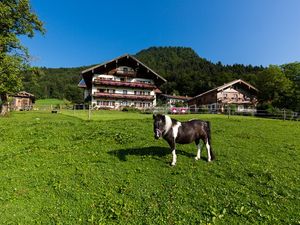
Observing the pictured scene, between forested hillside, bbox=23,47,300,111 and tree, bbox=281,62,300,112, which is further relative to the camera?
tree, bbox=281,62,300,112

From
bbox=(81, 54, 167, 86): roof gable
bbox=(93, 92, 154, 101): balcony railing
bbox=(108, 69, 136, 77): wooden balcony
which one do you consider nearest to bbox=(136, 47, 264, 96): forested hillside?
bbox=(81, 54, 167, 86): roof gable

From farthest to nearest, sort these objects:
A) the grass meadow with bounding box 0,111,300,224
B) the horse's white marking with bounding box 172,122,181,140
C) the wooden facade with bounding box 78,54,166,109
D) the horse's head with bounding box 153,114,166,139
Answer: the wooden facade with bounding box 78,54,166,109, the horse's white marking with bounding box 172,122,181,140, the horse's head with bounding box 153,114,166,139, the grass meadow with bounding box 0,111,300,224

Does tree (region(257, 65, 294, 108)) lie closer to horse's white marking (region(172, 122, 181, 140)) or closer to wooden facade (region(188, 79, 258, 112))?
wooden facade (region(188, 79, 258, 112))

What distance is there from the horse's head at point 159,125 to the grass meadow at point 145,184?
53.1 inches

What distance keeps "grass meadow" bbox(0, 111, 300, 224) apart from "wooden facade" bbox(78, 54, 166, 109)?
163 ft

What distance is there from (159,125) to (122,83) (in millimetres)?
55415

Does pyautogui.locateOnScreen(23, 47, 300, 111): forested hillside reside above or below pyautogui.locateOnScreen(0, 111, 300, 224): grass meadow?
above

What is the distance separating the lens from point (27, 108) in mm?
58312

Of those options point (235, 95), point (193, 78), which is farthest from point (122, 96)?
point (193, 78)

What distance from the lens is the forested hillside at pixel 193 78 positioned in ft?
208

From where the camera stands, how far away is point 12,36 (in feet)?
96.1

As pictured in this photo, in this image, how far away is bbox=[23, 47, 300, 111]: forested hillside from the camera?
208 ft

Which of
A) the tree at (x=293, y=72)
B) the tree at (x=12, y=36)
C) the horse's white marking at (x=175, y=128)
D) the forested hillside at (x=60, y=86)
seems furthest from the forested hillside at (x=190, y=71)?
the horse's white marking at (x=175, y=128)

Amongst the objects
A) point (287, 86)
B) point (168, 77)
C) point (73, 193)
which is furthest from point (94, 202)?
point (168, 77)
